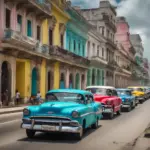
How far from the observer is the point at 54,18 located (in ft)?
111

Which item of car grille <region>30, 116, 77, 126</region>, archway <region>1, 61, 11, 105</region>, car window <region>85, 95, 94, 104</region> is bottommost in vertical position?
car grille <region>30, 116, 77, 126</region>

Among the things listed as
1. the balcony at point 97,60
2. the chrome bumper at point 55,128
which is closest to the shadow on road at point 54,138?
the chrome bumper at point 55,128

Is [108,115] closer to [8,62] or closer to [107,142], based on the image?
[107,142]

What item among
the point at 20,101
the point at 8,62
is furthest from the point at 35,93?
the point at 8,62

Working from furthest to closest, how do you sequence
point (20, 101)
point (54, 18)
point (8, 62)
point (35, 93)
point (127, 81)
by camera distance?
point (127, 81), point (54, 18), point (35, 93), point (20, 101), point (8, 62)

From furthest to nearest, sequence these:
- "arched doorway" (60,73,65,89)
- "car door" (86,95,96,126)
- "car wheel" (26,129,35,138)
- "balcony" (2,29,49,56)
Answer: "arched doorway" (60,73,65,89)
"balcony" (2,29,49,56)
"car door" (86,95,96,126)
"car wheel" (26,129,35,138)

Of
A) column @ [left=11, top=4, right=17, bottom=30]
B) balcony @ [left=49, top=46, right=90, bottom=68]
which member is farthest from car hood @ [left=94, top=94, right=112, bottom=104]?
balcony @ [left=49, top=46, right=90, bottom=68]

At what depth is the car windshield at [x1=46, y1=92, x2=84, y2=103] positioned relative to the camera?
1132 centimetres

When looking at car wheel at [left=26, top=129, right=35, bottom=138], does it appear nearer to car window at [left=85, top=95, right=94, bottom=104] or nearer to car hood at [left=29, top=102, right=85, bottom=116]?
car hood at [left=29, top=102, right=85, bottom=116]

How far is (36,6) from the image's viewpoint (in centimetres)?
2755

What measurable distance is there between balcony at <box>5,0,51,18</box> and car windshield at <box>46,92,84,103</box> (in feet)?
48.8

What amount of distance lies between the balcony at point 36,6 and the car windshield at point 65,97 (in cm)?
1487

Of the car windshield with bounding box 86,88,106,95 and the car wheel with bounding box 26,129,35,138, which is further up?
the car windshield with bounding box 86,88,106,95

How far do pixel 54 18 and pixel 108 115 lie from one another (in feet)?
59.9
